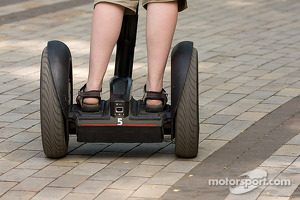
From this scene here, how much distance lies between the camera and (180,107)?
14.7 ft

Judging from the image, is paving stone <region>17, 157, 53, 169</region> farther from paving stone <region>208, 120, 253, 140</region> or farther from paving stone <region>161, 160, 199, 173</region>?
paving stone <region>208, 120, 253, 140</region>

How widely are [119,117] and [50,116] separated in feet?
1.30

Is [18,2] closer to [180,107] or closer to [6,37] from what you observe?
[6,37]

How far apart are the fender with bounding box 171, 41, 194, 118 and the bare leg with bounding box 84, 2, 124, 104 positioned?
0.38 meters

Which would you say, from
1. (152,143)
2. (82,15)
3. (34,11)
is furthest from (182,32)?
(152,143)

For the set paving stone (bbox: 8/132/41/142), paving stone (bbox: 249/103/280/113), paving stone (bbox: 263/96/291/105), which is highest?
paving stone (bbox: 8/132/41/142)

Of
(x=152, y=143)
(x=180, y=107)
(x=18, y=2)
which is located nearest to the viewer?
(x=180, y=107)

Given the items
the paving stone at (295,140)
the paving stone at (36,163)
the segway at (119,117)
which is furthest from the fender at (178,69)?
the paving stone at (295,140)

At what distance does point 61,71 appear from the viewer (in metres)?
4.57

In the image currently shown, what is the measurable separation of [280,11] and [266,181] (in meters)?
6.94

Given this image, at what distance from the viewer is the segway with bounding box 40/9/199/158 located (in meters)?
4.49

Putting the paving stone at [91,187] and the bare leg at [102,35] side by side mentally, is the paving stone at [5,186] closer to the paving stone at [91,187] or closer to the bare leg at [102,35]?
the paving stone at [91,187]

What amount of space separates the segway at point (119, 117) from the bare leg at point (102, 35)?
0.14 meters

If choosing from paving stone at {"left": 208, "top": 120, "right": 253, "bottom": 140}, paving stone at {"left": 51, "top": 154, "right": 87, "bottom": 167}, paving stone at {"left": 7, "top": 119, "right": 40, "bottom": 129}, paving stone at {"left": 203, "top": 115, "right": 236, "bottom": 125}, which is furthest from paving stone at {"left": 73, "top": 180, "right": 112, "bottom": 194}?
paving stone at {"left": 203, "top": 115, "right": 236, "bottom": 125}
